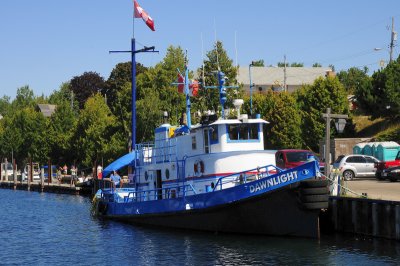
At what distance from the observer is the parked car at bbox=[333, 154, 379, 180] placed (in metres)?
44.5

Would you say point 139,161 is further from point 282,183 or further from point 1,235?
point 282,183

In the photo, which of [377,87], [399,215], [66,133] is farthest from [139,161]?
[66,133]

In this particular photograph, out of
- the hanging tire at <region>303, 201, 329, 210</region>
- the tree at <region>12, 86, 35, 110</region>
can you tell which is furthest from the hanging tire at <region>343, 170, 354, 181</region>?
the tree at <region>12, 86, 35, 110</region>

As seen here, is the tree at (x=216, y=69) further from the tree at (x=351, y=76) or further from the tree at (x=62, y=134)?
the tree at (x=351, y=76)

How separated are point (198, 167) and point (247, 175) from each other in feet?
8.05

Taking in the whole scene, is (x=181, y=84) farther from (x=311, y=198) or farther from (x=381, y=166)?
(x=381, y=166)

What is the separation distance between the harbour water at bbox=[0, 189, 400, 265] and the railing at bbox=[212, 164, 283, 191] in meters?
2.15

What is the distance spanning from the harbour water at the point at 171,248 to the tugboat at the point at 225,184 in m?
0.56

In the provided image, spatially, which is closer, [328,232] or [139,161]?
[328,232]

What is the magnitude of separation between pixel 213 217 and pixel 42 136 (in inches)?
2450

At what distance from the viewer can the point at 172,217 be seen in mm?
30297

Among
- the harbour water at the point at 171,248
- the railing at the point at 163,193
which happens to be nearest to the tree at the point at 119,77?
the railing at the point at 163,193

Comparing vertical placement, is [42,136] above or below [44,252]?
above

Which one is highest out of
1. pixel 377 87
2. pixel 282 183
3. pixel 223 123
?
Result: pixel 377 87
